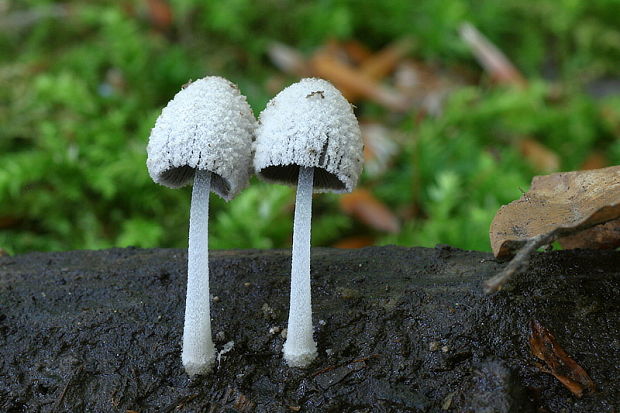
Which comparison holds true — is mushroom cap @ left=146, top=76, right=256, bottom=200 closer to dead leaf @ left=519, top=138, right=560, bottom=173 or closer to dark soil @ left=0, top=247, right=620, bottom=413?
dark soil @ left=0, top=247, right=620, bottom=413

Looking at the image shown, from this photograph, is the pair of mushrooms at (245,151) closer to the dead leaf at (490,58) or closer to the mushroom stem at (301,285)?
the mushroom stem at (301,285)

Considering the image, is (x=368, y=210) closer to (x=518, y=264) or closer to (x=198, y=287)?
(x=198, y=287)

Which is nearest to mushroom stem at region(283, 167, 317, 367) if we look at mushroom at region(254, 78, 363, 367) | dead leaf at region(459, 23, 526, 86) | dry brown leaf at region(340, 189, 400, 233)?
mushroom at region(254, 78, 363, 367)

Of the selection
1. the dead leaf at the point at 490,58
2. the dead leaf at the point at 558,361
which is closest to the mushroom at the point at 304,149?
the dead leaf at the point at 558,361

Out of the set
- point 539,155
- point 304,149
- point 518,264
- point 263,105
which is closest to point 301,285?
point 304,149

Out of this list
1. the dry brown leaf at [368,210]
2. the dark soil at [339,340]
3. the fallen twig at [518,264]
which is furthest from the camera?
the dry brown leaf at [368,210]

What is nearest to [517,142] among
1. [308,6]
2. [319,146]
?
[308,6]

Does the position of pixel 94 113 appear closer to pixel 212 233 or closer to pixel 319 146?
pixel 212 233
